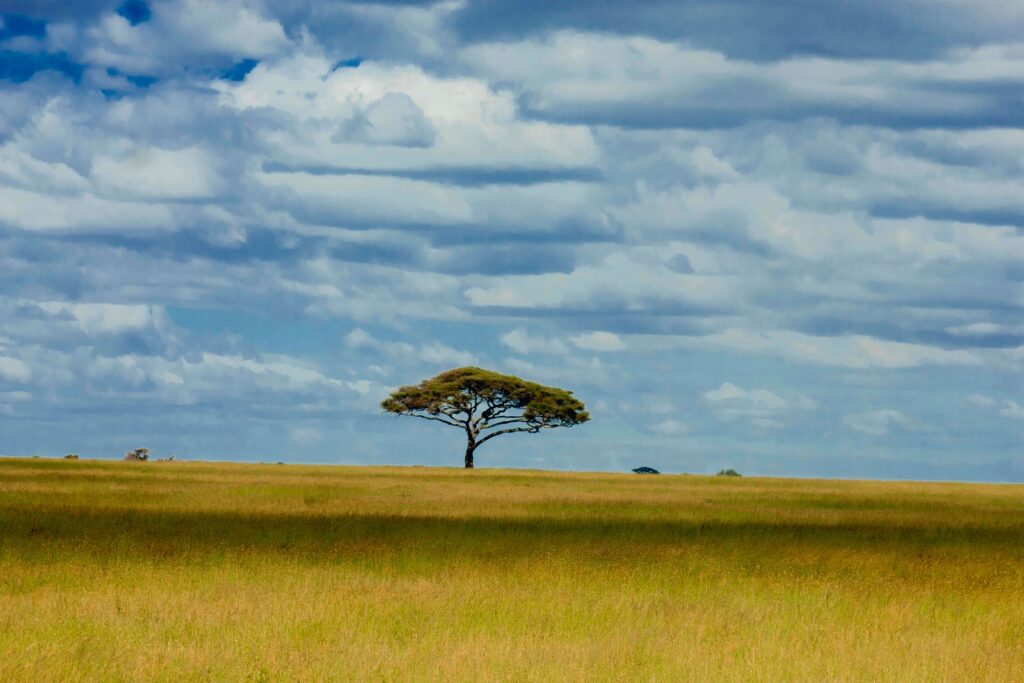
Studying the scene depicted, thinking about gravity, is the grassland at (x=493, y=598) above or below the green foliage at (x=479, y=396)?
below

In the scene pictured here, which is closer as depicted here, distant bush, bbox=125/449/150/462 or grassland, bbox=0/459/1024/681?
grassland, bbox=0/459/1024/681

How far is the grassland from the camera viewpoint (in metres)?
13.8

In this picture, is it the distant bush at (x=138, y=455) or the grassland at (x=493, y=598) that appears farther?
the distant bush at (x=138, y=455)

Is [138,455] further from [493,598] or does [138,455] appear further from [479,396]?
[493,598]

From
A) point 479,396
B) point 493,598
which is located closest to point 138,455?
point 479,396

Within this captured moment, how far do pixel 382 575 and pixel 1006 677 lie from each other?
11.0 m

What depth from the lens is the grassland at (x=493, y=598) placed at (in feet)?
45.2

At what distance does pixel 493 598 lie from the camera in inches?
740

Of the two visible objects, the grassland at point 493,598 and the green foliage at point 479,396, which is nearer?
the grassland at point 493,598

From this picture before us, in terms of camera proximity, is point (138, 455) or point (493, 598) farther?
point (138, 455)

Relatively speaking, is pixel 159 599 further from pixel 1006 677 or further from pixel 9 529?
pixel 9 529

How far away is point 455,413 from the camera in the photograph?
324 ft

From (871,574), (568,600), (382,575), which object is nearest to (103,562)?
(382,575)

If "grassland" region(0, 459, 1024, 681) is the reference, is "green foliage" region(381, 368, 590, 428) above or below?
above
